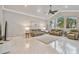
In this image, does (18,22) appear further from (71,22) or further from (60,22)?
(71,22)

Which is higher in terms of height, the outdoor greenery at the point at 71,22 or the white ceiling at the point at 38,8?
the white ceiling at the point at 38,8

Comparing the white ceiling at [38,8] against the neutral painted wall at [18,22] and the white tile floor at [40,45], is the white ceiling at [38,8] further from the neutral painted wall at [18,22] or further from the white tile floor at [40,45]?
the white tile floor at [40,45]

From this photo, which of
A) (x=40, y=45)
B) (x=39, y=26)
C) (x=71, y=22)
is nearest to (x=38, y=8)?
(x=39, y=26)

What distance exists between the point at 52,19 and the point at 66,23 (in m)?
0.40

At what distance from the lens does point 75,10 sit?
10.9 feet

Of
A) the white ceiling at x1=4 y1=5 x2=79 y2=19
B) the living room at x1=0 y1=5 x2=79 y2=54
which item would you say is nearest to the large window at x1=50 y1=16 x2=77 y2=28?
the living room at x1=0 y1=5 x2=79 y2=54

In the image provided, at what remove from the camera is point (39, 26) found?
356cm

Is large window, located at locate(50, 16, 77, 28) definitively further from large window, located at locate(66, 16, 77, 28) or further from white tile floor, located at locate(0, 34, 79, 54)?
white tile floor, located at locate(0, 34, 79, 54)

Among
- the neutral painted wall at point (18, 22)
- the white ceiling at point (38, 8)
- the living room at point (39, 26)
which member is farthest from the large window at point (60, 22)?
the neutral painted wall at point (18, 22)

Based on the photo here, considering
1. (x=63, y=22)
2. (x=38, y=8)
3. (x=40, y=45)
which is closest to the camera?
(x=38, y=8)

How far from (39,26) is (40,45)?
2.37ft

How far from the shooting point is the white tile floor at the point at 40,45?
3.52 metres
